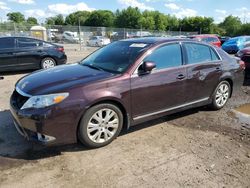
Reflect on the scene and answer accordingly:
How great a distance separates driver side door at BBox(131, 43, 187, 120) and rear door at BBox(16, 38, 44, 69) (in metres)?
6.65

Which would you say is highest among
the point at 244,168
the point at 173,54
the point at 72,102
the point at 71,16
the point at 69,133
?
the point at 71,16

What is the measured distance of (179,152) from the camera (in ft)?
13.6

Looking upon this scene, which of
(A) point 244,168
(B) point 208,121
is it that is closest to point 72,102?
(A) point 244,168

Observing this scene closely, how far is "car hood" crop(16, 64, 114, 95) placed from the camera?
13.0 feet

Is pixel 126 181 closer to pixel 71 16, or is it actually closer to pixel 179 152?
pixel 179 152

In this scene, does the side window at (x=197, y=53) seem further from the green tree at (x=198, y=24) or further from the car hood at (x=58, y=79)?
the green tree at (x=198, y=24)

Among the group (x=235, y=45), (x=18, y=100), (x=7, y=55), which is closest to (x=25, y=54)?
(x=7, y=55)

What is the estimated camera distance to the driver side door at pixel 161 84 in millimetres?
4488

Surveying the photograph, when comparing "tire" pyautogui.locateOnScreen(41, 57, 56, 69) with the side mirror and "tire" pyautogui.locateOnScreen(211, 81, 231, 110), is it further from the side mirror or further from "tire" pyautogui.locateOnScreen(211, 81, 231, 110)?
the side mirror

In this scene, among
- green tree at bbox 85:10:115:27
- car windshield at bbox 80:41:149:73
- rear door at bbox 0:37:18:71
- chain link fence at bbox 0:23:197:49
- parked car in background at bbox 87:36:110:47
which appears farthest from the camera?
green tree at bbox 85:10:115:27

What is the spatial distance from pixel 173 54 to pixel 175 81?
0.50 metres

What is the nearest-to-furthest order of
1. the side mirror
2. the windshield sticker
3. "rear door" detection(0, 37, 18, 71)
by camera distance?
the side mirror
the windshield sticker
"rear door" detection(0, 37, 18, 71)

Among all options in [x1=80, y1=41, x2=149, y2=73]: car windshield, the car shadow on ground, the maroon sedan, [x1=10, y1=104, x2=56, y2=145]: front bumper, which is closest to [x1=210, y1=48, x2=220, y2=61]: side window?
the maroon sedan

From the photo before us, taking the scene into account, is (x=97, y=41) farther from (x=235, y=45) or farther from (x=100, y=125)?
(x=100, y=125)
